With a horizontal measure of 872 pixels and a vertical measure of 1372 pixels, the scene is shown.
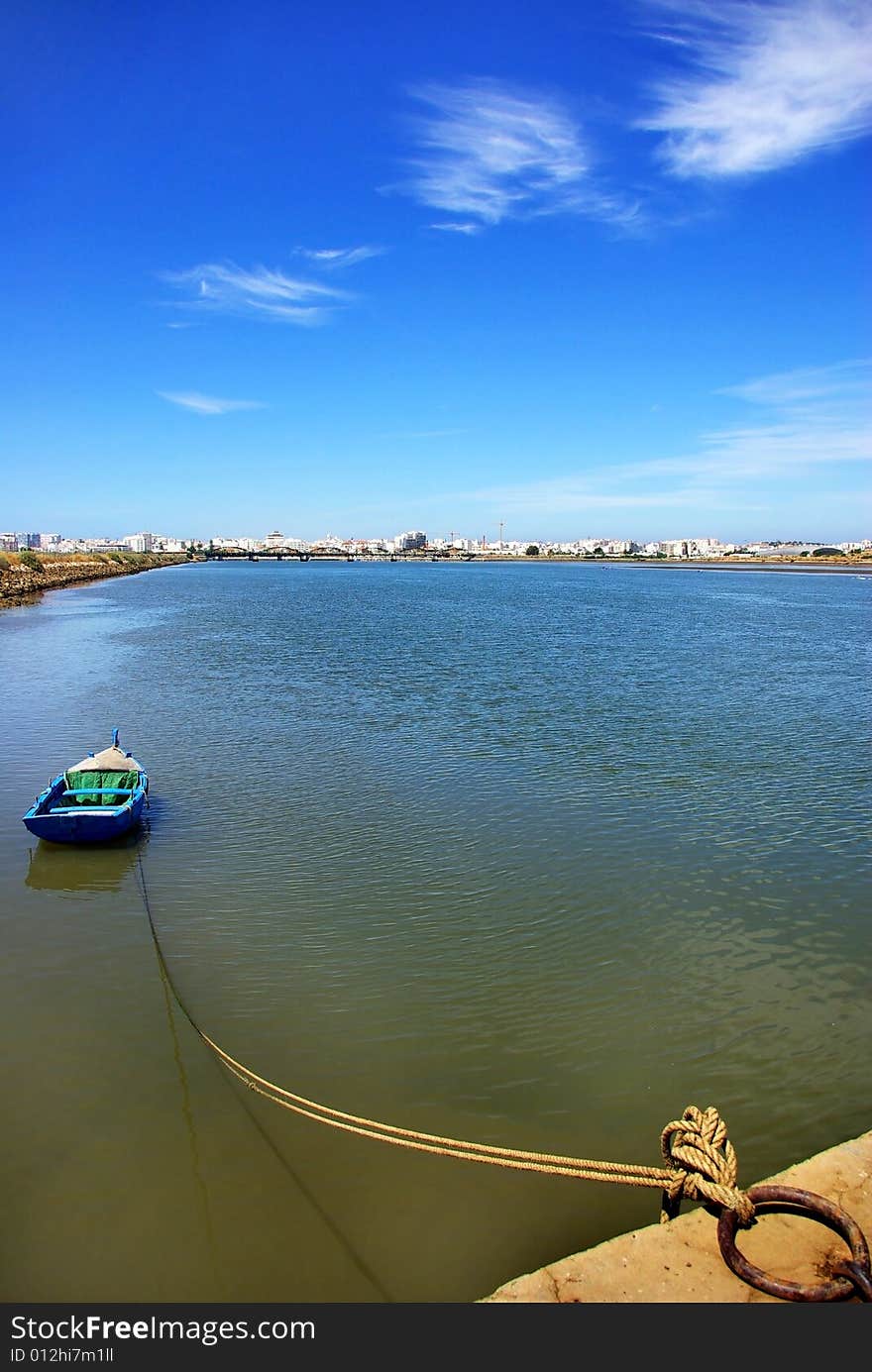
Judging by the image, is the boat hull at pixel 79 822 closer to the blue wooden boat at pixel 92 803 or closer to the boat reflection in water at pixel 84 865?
the blue wooden boat at pixel 92 803

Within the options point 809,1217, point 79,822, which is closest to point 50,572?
point 79,822

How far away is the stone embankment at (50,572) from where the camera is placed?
75.4 meters

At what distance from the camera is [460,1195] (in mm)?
6750

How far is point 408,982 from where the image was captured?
10023 mm

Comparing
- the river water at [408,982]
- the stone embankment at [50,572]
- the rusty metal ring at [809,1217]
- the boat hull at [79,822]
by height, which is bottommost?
the river water at [408,982]

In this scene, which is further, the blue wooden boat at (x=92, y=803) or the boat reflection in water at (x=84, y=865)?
the blue wooden boat at (x=92, y=803)

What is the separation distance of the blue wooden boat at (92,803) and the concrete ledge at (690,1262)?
37.5 ft

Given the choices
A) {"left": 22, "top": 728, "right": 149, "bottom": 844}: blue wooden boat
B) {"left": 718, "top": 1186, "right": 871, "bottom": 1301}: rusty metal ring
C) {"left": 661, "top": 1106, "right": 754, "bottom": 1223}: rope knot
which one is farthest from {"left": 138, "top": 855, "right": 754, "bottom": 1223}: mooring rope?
{"left": 22, "top": 728, "right": 149, "bottom": 844}: blue wooden boat

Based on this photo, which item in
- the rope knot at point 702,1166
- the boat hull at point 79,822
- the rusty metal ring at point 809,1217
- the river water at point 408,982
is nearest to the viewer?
the rusty metal ring at point 809,1217

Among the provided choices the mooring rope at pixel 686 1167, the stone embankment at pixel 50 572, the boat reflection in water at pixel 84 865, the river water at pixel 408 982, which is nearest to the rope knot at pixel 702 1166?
the mooring rope at pixel 686 1167

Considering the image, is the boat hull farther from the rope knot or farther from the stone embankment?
the stone embankment

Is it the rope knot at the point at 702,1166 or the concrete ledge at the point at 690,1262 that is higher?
the rope knot at the point at 702,1166

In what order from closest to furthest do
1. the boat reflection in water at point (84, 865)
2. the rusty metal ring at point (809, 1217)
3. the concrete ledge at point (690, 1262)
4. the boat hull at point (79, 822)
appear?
the rusty metal ring at point (809, 1217)
the concrete ledge at point (690, 1262)
the boat reflection in water at point (84, 865)
the boat hull at point (79, 822)

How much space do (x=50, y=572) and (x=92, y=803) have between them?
101591 millimetres
